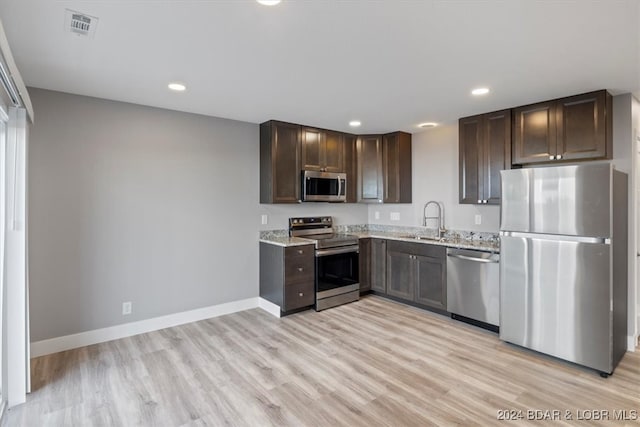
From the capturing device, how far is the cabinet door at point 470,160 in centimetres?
390

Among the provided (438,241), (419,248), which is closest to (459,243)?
(438,241)

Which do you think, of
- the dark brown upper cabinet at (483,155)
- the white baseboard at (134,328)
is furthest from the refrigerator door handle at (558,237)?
the white baseboard at (134,328)

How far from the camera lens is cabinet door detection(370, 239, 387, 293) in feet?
15.4

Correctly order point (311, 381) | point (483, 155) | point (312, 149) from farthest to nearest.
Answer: point (312, 149), point (483, 155), point (311, 381)

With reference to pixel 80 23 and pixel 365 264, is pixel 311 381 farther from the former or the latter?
pixel 80 23

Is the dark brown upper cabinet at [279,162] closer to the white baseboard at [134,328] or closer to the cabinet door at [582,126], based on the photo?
the white baseboard at [134,328]

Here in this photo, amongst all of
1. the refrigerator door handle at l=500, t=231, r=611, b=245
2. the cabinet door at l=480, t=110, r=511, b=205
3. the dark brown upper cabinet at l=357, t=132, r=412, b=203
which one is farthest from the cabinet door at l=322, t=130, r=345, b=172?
the refrigerator door handle at l=500, t=231, r=611, b=245

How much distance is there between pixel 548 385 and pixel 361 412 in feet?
5.01

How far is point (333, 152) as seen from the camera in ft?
15.9

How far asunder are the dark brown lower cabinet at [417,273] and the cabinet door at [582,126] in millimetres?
1637

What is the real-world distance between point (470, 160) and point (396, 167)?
1.17 meters

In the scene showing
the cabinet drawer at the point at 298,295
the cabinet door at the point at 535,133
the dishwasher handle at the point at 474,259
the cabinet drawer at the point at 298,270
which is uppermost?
the cabinet door at the point at 535,133

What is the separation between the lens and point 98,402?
91.7 inches

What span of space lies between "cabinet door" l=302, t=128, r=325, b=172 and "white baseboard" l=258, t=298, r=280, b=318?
1864 millimetres
